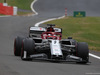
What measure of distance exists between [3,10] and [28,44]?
106 feet

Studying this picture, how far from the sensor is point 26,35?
24.3 m

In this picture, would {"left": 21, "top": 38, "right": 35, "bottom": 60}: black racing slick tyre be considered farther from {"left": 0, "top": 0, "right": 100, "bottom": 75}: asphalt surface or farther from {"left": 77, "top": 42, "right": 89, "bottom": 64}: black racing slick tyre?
{"left": 77, "top": 42, "right": 89, "bottom": 64}: black racing slick tyre

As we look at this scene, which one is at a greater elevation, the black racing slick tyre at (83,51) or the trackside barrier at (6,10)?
the trackside barrier at (6,10)

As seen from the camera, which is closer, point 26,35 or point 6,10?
point 26,35

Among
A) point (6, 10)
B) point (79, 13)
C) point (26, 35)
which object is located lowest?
point (26, 35)

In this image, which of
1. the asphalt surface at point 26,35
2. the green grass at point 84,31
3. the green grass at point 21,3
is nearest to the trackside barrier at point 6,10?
the asphalt surface at point 26,35

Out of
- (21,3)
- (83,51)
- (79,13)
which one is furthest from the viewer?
(21,3)

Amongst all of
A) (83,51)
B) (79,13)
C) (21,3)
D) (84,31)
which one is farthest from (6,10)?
(83,51)

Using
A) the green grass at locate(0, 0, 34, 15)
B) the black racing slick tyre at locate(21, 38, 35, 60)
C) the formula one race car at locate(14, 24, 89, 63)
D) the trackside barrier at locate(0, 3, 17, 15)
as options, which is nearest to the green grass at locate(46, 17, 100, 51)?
the formula one race car at locate(14, 24, 89, 63)

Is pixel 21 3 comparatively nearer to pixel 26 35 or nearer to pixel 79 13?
pixel 79 13

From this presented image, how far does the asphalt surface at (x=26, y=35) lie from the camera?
9710 millimetres

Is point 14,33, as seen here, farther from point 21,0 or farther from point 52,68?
point 21,0

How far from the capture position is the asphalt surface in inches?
382

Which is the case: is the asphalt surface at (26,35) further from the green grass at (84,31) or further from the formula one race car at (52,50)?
the green grass at (84,31)
